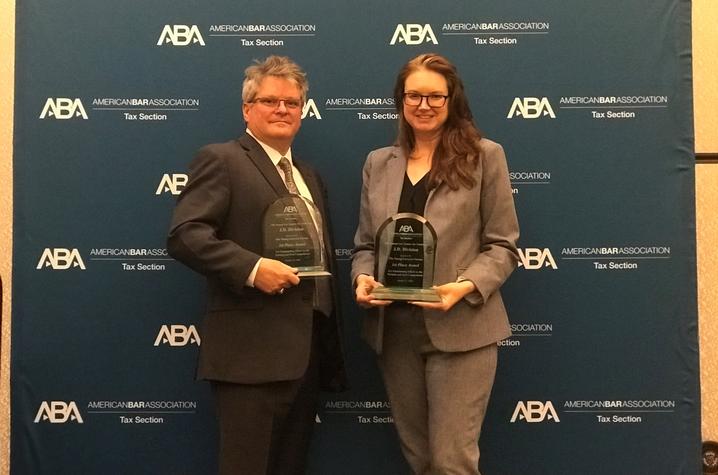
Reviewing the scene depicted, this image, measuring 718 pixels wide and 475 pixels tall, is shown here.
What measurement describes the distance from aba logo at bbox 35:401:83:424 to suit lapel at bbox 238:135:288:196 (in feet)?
4.46

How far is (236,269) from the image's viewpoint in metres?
1.90

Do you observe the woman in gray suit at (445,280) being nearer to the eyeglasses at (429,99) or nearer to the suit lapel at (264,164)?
the eyeglasses at (429,99)

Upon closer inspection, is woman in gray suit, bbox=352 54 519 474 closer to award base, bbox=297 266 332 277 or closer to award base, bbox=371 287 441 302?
award base, bbox=371 287 441 302

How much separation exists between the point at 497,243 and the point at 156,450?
162 cm

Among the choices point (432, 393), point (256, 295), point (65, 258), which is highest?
point (65, 258)

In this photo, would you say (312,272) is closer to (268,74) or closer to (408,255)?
(408,255)

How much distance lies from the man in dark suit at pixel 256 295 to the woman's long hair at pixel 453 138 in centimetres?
38

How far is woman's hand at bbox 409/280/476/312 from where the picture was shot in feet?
6.38

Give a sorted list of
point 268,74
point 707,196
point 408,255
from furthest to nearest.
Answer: point 707,196 < point 268,74 < point 408,255

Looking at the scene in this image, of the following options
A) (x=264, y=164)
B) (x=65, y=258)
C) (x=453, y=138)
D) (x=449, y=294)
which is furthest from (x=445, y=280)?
(x=65, y=258)

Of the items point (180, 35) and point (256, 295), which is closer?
point (256, 295)

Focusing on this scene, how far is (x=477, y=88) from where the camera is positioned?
272cm

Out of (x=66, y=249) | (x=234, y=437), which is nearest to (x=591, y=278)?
(x=234, y=437)

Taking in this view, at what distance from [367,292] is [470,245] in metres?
0.35
